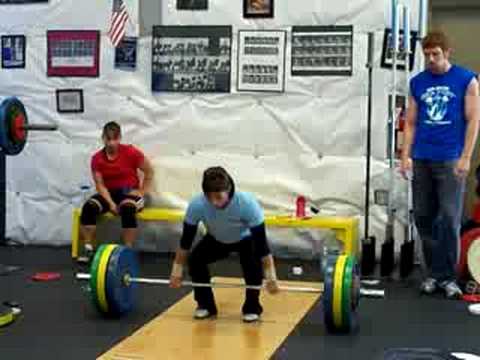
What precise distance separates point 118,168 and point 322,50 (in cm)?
169

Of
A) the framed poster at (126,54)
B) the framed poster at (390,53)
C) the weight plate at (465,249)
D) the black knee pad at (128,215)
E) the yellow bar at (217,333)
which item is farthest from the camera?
the framed poster at (126,54)

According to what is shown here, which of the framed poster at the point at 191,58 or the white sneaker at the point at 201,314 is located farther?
the framed poster at the point at 191,58

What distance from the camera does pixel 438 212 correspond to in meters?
4.99

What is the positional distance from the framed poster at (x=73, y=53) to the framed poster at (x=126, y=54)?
17 centimetres

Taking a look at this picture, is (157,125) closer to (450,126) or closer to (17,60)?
(17,60)

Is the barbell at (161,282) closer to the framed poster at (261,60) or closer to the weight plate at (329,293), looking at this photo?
the weight plate at (329,293)

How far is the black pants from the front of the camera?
14.5 feet

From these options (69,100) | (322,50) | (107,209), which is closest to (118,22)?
(69,100)

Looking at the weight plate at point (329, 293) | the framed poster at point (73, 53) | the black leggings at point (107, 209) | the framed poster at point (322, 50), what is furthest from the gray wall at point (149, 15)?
the weight plate at point (329, 293)

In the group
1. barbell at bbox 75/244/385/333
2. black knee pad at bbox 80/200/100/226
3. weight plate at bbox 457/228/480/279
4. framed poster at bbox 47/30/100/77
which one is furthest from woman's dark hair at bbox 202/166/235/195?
framed poster at bbox 47/30/100/77

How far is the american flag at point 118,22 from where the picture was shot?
6.45 meters

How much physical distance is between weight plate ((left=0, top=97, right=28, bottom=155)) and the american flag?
1778mm

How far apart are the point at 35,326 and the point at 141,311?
589 millimetres

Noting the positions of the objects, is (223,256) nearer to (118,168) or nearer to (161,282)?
(161,282)
